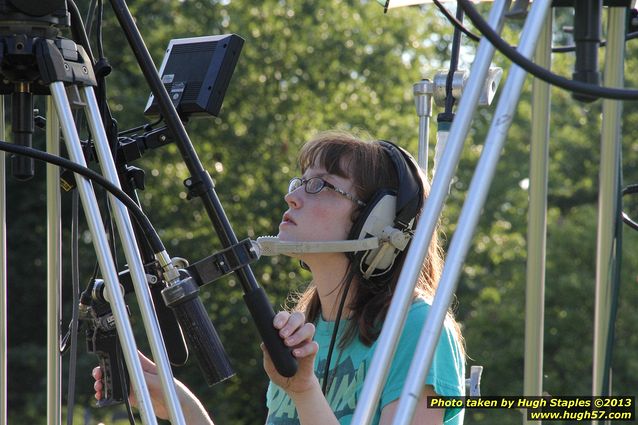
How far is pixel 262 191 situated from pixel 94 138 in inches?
464

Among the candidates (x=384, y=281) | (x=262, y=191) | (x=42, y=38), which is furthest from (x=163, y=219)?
(x=42, y=38)

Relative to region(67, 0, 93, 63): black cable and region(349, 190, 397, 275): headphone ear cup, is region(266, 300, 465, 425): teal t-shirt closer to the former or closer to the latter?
region(349, 190, 397, 275): headphone ear cup

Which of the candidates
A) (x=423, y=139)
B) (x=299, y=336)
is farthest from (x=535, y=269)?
(x=423, y=139)

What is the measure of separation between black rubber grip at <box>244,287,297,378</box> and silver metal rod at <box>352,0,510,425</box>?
31 cm

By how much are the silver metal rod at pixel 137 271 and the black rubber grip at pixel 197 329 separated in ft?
0.19

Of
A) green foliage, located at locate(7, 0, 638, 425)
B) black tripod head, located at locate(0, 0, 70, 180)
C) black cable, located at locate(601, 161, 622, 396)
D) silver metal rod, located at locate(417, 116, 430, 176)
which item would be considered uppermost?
green foliage, located at locate(7, 0, 638, 425)

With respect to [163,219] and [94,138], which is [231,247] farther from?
[163,219]

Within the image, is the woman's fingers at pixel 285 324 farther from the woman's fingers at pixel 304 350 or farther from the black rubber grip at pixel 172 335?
the black rubber grip at pixel 172 335

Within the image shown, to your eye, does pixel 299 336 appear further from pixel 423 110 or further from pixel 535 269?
pixel 423 110

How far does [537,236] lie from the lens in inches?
49.4

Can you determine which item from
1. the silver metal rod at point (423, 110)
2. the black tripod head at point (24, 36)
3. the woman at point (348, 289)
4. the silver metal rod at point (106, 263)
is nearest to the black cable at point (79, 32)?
the black tripod head at point (24, 36)

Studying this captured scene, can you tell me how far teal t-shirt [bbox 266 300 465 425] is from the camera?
2.24 m

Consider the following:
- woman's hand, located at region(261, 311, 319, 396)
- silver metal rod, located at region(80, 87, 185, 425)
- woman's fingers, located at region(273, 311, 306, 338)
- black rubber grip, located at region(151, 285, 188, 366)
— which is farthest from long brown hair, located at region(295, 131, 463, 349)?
silver metal rod, located at region(80, 87, 185, 425)

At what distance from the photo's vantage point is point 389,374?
230 cm
